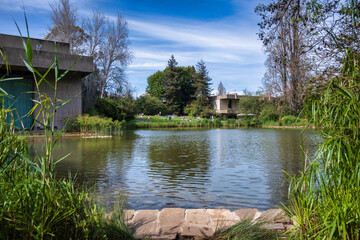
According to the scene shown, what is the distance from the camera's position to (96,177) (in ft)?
17.5

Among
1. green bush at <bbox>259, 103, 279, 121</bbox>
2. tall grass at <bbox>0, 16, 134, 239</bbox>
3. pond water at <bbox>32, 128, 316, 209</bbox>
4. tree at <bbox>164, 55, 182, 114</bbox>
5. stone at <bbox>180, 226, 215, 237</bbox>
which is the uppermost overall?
tree at <bbox>164, 55, 182, 114</bbox>

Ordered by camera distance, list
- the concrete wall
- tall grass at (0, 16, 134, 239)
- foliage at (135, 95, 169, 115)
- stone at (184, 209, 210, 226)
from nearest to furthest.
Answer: tall grass at (0, 16, 134, 239), stone at (184, 209, 210, 226), the concrete wall, foliage at (135, 95, 169, 115)

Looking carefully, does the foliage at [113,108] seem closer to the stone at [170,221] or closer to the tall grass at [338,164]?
the stone at [170,221]

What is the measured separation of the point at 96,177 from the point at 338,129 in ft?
14.3

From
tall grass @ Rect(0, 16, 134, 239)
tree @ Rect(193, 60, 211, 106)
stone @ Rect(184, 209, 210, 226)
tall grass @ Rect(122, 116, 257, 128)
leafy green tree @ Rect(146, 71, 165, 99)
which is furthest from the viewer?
leafy green tree @ Rect(146, 71, 165, 99)

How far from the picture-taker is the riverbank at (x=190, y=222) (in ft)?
7.95

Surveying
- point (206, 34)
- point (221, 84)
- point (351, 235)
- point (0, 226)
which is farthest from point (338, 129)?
point (221, 84)

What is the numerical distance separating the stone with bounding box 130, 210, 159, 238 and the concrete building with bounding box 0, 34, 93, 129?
11.5 meters

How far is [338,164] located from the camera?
71.5 inches

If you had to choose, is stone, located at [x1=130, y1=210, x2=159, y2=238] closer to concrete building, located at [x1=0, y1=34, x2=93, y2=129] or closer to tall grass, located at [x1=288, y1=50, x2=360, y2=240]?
tall grass, located at [x1=288, y1=50, x2=360, y2=240]

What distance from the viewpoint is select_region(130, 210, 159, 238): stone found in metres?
2.42

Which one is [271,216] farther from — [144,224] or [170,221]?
[144,224]

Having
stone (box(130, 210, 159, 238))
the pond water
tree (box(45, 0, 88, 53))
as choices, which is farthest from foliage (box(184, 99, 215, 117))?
stone (box(130, 210, 159, 238))

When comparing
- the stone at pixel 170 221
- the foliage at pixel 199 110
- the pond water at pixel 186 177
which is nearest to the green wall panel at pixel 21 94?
the pond water at pixel 186 177
